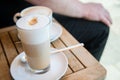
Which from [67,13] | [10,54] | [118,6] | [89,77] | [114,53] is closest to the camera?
[89,77]

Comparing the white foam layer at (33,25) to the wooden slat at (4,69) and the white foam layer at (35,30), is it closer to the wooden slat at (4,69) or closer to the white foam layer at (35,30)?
the white foam layer at (35,30)

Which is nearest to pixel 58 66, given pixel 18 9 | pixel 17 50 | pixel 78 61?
pixel 78 61

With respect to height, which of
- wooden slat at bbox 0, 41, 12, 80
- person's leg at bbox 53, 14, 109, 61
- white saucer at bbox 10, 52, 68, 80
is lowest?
person's leg at bbox 53, 14, 109, 61

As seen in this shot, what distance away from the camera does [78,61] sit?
70cm

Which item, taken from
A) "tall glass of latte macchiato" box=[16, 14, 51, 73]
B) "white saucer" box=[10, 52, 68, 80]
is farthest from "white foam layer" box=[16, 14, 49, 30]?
"white saucer" box=[10, 52, 68, 80]

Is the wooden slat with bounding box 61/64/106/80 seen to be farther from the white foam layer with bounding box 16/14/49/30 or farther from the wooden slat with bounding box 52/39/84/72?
the white foam layer with bounding box 16/14/49/30

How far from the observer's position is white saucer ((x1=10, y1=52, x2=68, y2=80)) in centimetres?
65

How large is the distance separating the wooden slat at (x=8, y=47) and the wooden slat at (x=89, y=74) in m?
0.22

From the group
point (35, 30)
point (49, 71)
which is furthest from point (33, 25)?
point (49, 71)

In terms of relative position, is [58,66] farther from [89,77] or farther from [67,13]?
[67,13]

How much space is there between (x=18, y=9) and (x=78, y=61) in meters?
0.58

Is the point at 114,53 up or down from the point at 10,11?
down

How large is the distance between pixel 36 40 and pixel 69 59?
0.51 ft

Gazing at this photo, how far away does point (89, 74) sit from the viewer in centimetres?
65
